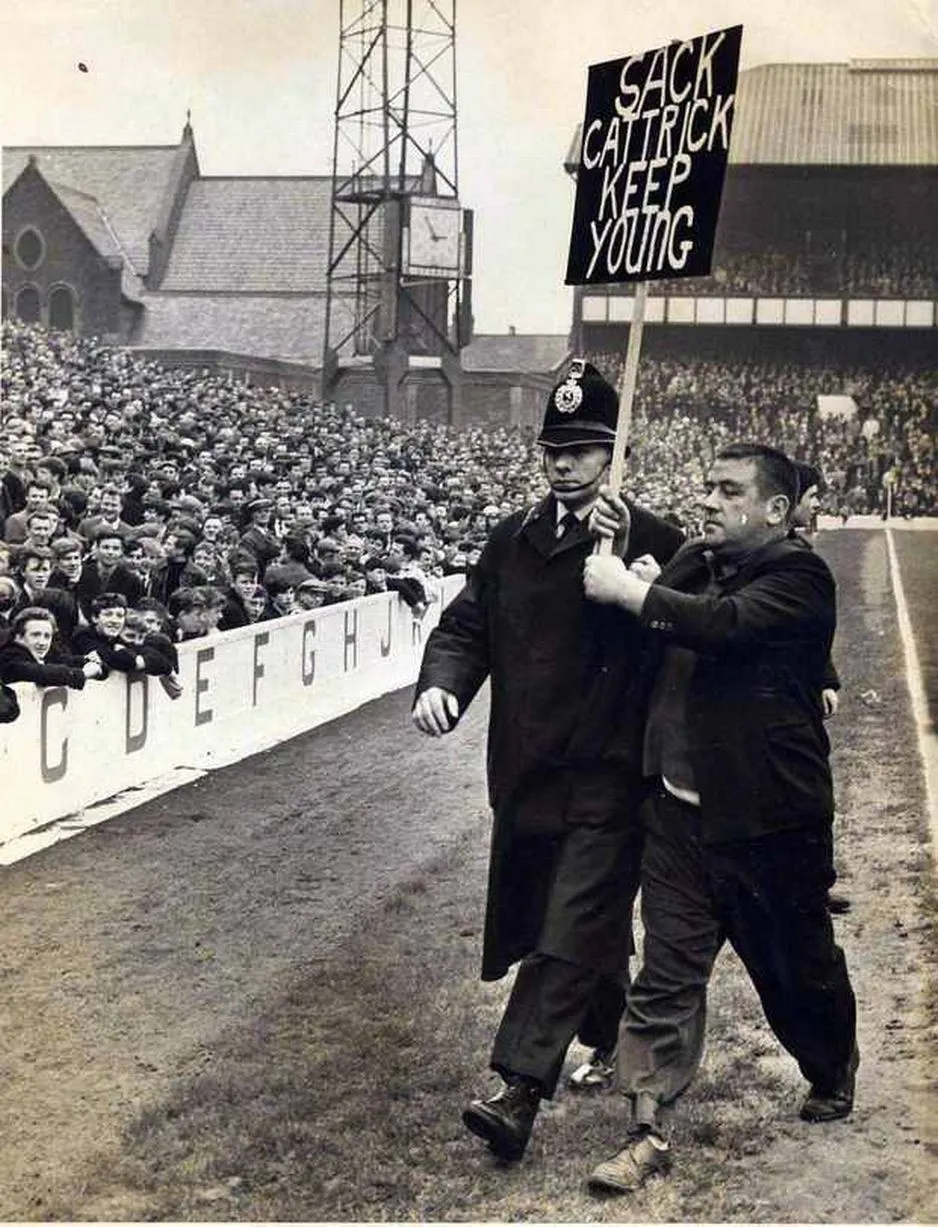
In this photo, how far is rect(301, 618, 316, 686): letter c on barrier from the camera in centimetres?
1098

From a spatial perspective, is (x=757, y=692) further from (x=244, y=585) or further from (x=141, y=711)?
(x=244, y=585)

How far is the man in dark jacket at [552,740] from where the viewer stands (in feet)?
13.0

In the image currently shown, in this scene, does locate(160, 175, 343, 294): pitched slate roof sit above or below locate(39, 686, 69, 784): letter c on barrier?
above

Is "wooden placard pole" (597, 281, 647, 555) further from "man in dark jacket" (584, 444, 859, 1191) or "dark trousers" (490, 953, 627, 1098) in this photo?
"dark trousers" (490, 953, 627, 1098)

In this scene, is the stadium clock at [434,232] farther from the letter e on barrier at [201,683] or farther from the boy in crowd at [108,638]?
the boy in crowd at [108,638]

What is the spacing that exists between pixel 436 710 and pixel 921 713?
8.14 m

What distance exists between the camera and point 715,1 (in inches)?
222

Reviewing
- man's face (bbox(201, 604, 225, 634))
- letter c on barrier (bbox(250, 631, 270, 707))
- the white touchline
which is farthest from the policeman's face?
letter c on barrier (bbox(250, 631, 270, 707))

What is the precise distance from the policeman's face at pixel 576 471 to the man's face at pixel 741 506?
0.34 metres

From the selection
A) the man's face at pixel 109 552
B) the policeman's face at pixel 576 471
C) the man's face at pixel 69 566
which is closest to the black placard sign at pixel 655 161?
the policeman's face at pixel 576 471

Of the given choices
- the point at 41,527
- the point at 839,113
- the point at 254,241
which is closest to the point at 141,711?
the point at 41,527

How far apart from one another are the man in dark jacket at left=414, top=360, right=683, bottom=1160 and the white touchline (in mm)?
3752

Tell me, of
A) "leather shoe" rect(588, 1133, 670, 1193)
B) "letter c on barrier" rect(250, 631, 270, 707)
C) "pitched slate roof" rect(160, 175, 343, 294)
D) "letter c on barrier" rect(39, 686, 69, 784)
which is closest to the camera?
"leather shoe" rect(588, 1133, 670, 1193)

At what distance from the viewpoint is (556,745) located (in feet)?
13.3
